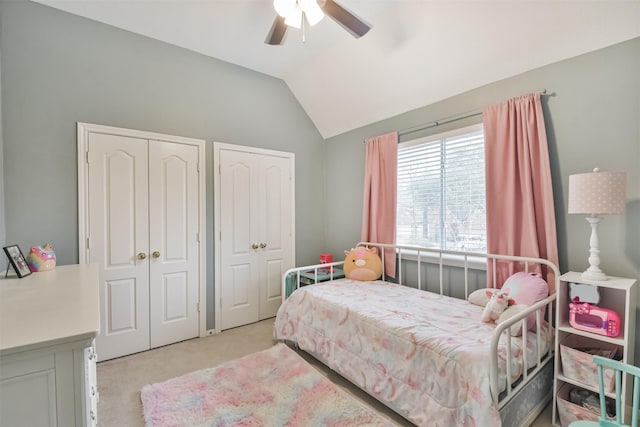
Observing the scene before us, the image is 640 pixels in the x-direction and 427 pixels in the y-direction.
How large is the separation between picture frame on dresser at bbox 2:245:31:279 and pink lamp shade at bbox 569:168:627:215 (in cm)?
327

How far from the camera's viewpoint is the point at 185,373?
2.36 metres

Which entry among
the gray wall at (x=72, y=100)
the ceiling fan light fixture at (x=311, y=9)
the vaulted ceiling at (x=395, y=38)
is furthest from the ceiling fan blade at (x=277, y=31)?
the gray wall at (x=72, y=100)

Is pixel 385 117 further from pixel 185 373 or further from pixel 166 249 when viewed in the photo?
pixel 185 373

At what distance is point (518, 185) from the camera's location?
225 centimetres

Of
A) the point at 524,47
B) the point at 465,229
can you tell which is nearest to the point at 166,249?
the point at 465,229

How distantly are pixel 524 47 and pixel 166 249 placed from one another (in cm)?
352

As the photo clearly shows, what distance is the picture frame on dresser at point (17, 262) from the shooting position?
1636 mm

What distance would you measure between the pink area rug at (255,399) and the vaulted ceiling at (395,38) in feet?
8.56

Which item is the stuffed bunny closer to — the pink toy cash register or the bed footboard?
the bed footboard

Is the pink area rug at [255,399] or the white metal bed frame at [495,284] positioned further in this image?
the pink area rug at [255,399]

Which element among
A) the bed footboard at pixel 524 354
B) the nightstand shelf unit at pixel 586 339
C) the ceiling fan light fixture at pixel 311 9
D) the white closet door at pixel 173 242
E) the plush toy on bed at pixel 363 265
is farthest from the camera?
the plush toy on bed at pixel 363 265

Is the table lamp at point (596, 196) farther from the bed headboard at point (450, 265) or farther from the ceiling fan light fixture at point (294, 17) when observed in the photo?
the ceiling fan light fixture at point (294, 17)

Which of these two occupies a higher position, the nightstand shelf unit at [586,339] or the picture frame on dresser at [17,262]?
the picture frame on dresser at [17,262]

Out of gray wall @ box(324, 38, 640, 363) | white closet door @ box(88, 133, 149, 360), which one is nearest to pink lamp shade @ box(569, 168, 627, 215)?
gray wall @ box(324, 38, 640, 363)
